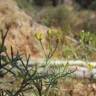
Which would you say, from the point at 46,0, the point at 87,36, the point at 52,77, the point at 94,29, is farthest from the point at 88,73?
the point at 46,0

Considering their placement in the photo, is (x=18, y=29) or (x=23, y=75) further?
(x=18, y=29)

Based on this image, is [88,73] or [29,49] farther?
[29,49]

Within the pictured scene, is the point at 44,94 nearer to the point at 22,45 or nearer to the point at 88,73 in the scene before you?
the point at 88,73

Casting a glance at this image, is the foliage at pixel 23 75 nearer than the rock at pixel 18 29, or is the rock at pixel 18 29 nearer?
the foliage at pixel 23 75

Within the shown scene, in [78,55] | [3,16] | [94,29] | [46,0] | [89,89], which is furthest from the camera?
[46,0]

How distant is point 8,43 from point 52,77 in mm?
5606

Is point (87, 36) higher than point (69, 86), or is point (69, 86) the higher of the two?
point (87, 36)

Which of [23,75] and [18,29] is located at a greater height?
[23,75]

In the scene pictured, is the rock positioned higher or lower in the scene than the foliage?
lower

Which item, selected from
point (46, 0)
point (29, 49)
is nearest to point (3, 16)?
point (29, 49)

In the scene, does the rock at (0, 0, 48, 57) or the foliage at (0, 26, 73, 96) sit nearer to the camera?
the foliage at (0, 26, 73, 96)

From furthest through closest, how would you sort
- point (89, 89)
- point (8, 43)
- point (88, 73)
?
point (8, 43) < point (88, 73) < point (89, 89)

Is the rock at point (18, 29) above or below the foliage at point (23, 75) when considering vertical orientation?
below

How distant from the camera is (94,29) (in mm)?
17562
